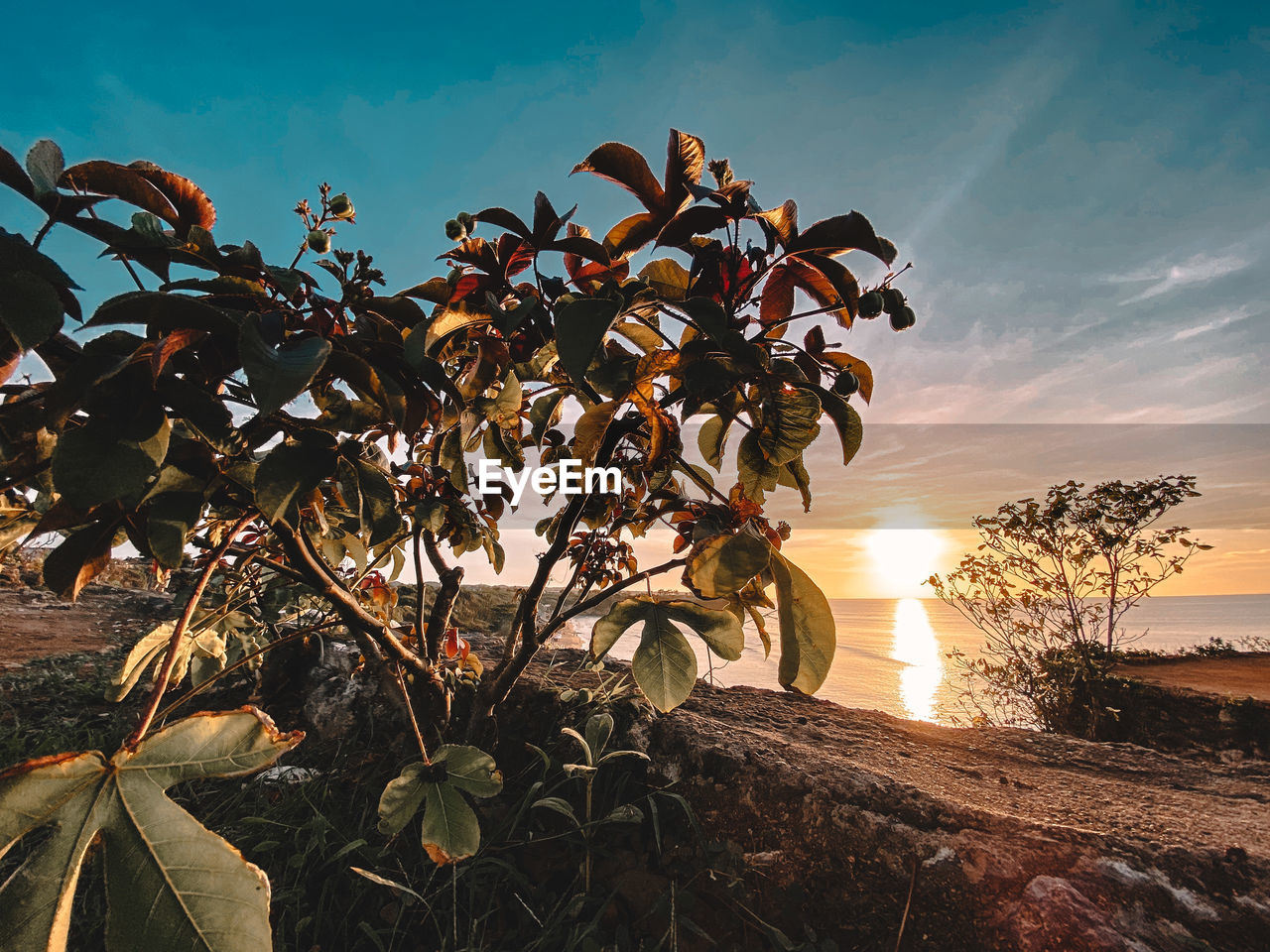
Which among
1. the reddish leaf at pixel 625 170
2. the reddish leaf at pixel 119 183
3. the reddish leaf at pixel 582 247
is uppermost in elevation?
the reddish leaf at pixel 625 170

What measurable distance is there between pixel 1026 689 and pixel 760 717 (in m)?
3.27

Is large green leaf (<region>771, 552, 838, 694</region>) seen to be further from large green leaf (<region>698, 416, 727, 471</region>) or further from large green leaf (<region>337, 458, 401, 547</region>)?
large green leaf (<region>337, 458, 401, 547</region>)

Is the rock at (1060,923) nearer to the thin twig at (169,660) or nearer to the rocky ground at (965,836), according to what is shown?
the rocky ground at (965,836)

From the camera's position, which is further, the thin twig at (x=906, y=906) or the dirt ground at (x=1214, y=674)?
the dirt ground at (x=1214, y=674)

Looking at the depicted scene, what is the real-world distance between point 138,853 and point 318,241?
30.3 inches

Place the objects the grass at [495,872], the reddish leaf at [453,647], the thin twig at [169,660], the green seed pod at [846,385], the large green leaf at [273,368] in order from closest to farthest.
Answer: the large green leaf at [273,368] → the thin twig at [169,660] → the green seed pod at [846,385] → the grass at [495,872] → the reddish leaf at [453,647]

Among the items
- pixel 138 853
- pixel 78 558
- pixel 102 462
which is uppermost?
pixel 102 462

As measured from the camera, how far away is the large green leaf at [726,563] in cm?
69

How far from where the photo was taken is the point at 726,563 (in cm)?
71

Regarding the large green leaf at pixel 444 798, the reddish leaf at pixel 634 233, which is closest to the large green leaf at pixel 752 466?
the reddish leaf at pixel 634 233

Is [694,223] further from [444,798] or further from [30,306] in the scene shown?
[444,798]

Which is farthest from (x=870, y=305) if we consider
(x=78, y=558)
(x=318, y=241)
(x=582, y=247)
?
(x=78, y=558)

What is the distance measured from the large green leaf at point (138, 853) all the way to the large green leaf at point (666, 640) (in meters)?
0.41

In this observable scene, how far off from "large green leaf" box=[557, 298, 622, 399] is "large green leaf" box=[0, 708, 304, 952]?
19.7 inches
